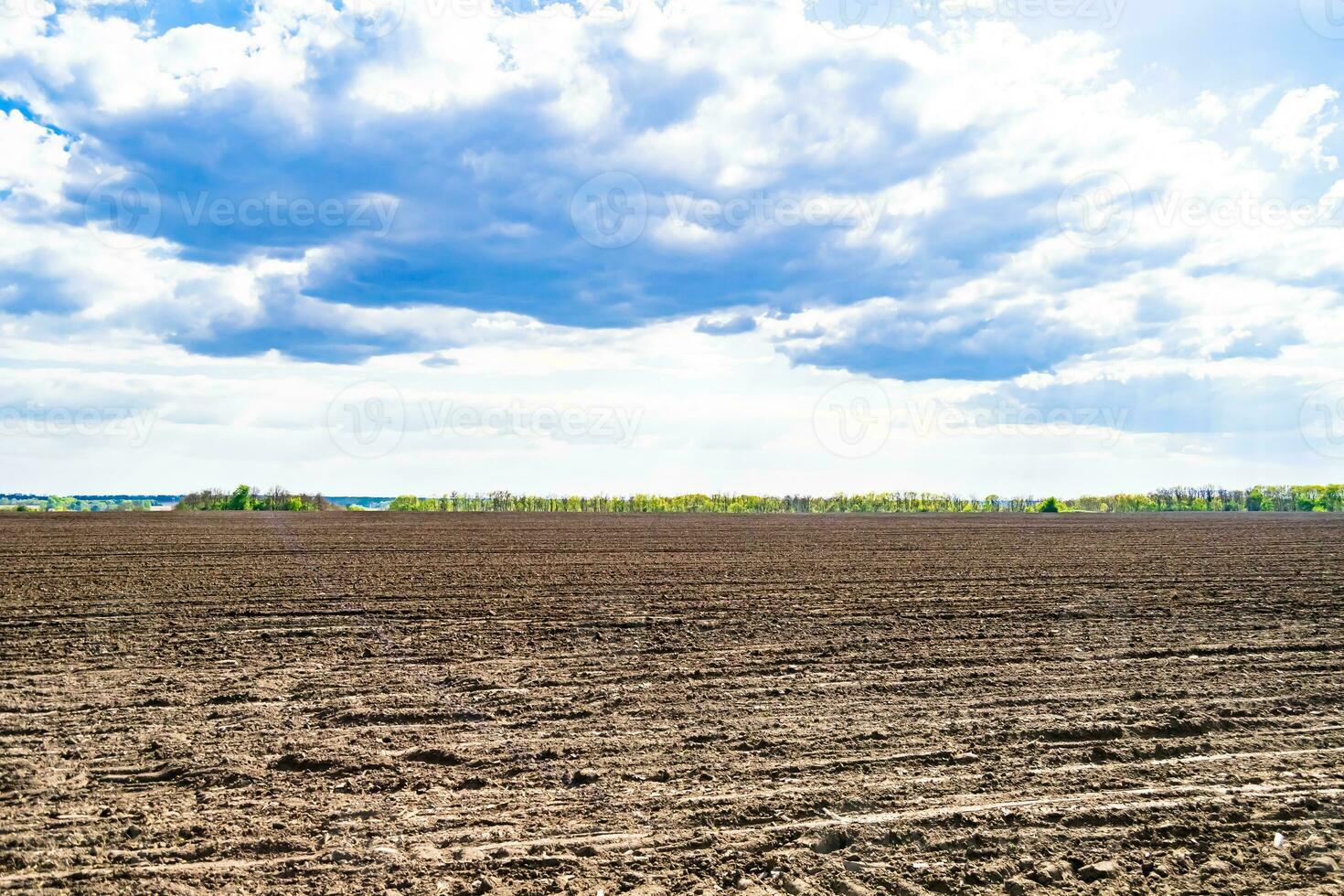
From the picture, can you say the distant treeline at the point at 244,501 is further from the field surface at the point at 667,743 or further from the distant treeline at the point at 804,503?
the field surface at the point at 667,743

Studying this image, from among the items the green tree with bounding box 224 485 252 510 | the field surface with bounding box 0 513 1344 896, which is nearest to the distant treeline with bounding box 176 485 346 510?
the green tree with bounding box 224 485 252 510

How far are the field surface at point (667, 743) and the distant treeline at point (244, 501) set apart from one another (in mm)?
68969

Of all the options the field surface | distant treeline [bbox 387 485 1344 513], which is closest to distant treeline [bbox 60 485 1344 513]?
distant treeline [bbox 387 485 1344 513]

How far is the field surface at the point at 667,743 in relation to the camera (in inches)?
197

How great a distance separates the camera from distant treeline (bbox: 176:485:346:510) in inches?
3140

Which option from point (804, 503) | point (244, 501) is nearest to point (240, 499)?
point (244, 501)

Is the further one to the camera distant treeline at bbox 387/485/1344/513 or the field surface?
distant treeline at bbox 387/485/1344/513

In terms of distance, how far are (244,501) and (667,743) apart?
82.6 m

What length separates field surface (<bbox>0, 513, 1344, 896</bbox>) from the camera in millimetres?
5004

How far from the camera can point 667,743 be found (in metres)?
6.93

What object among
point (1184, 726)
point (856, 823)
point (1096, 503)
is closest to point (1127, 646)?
point (1184, 726)

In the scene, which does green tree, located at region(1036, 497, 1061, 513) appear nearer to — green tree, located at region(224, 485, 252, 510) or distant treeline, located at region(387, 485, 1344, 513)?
distant treeline, located at region(387, 485, 1344, 513)

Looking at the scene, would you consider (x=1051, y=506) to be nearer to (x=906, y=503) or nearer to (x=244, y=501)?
(x=906, y=503)

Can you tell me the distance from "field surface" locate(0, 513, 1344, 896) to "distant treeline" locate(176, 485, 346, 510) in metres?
69.0
